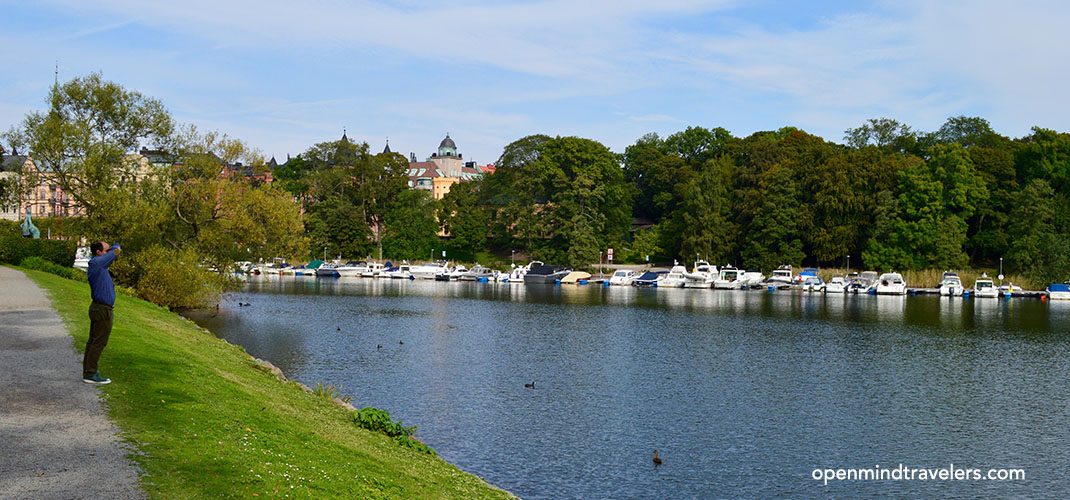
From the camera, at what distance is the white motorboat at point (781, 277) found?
9044 centimetres

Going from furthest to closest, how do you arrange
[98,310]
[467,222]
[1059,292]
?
[467,222], [1059,292], [98,310]

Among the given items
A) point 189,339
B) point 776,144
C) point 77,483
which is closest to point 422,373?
point 189,339

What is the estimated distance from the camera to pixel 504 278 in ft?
338

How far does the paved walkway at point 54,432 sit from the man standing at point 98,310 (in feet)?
1.03

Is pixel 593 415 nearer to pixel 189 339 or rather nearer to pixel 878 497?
Answer: pixel 878 497

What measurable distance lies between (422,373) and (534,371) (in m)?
4.11

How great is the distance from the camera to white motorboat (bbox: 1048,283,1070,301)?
7706 centimetres

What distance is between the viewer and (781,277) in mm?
91312

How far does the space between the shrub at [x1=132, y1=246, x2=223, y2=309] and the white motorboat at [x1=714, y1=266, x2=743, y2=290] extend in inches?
2383

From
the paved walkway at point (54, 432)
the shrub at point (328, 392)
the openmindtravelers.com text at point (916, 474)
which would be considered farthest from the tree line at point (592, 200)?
the openmindtravelers.com text at point (916, 474)

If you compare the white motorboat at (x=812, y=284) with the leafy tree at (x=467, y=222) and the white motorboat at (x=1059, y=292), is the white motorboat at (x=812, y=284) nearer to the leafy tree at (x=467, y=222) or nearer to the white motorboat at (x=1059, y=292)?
the white motorboat at (x=1059, y=292)

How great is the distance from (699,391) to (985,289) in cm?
6438

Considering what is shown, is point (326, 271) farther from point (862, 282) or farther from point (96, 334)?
point (96, 334)

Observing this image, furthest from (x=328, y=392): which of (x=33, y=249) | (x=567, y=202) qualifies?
(x=567, y=202)
